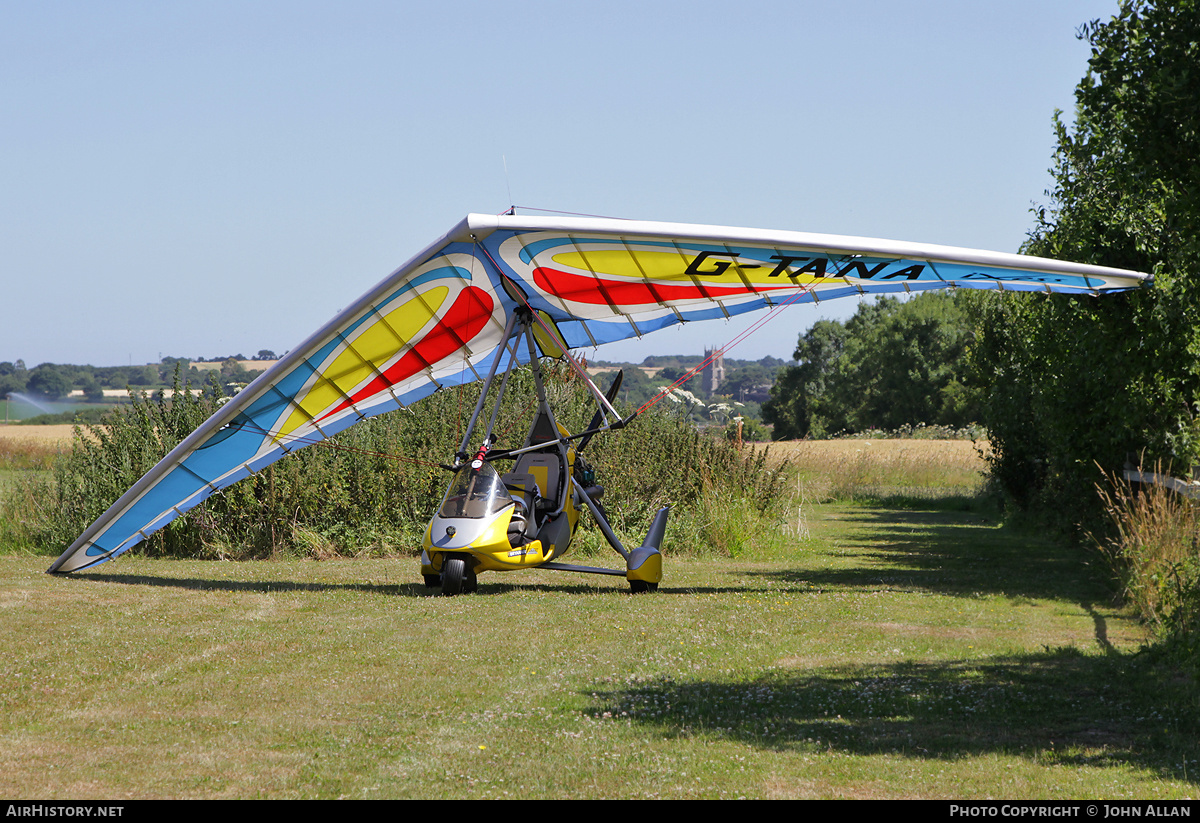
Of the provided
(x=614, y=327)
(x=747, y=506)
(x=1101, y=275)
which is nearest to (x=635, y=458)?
(x=747, y=506)

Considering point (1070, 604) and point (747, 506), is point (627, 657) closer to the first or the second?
point (1070, 604)

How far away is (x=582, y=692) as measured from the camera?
6.56 meters

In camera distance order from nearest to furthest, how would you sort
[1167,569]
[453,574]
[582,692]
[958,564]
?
1. [582,692]
2. [1167,569]
3. [453,574]
4. [958,564]

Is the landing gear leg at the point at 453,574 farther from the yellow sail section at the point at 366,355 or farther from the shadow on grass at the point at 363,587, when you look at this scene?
the yellow sail section at the point at 366,355

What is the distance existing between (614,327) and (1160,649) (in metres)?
6.64

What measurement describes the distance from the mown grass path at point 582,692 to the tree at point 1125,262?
232cm

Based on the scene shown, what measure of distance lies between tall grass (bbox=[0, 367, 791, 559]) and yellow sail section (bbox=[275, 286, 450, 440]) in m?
2.22

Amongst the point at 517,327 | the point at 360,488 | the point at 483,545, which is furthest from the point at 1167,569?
the point at 360,488

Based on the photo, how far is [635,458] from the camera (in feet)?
52.6

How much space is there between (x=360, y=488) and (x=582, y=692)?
889cm

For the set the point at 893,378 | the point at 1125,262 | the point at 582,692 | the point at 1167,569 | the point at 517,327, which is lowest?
the point at 582,692

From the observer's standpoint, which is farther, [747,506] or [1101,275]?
[747,506]

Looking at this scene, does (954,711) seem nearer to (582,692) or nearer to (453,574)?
(582,692)

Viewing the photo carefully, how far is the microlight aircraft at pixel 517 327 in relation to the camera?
955 centimetres
